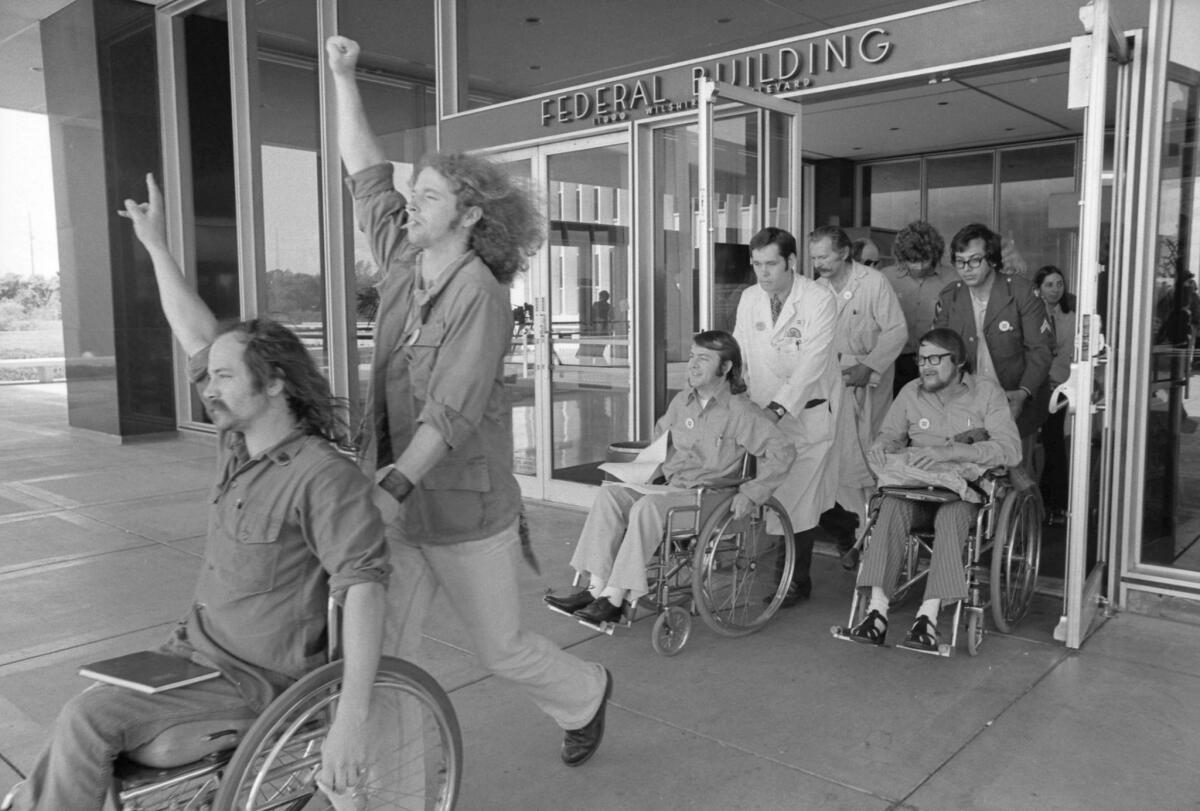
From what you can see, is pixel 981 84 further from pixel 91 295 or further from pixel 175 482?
pixel 91 295

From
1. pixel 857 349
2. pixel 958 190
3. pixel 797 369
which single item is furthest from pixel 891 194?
pixel 797 369

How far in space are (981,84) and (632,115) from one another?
419 centimetres

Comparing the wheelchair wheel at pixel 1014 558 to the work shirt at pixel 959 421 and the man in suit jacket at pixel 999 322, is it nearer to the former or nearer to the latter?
the work shirt at pixel 959 421

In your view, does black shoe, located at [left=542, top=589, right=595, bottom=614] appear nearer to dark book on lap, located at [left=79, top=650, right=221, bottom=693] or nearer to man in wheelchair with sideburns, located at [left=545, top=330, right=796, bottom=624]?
man in wheelchair with sideburns, located at [left=545, top=330, right=796, bottom=624]

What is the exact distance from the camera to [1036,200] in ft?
36.3

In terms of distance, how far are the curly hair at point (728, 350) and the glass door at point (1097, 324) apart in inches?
A: 42.4

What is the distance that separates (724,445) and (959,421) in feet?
2.88

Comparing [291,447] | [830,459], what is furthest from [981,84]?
[291,447]

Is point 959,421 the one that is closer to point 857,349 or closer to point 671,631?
point 857,349

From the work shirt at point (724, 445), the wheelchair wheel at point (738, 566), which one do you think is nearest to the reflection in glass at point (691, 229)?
the work shirt at point (724, 445)

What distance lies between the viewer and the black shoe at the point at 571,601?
3.46 m

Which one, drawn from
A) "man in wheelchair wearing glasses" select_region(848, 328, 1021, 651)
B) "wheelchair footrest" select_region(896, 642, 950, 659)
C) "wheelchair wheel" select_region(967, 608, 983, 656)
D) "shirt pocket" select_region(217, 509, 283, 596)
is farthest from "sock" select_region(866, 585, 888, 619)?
"shirt pocket" select_region(217, 509, 283, 596)

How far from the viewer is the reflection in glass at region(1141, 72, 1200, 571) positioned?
147 inches

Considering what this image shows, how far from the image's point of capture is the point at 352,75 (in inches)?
90.4
